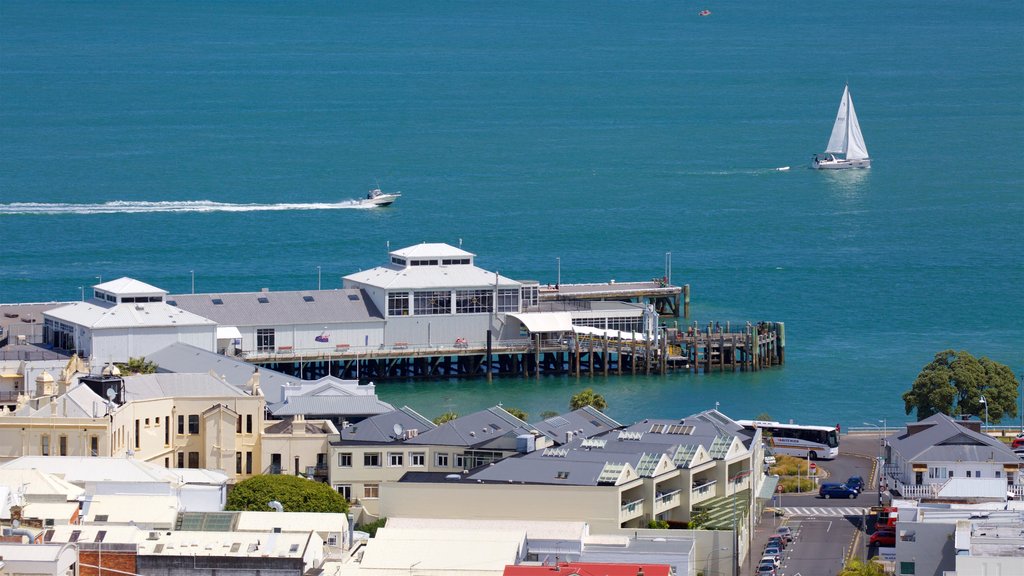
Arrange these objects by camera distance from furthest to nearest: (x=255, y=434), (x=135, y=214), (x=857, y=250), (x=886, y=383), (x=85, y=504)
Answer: (x=135, y=214) < (x=857, y=250) < (x=886, y=383) < (x=255, y=434) < (x=85, y=504)

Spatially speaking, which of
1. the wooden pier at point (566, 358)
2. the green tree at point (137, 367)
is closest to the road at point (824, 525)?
the green tree at point (137, 367)

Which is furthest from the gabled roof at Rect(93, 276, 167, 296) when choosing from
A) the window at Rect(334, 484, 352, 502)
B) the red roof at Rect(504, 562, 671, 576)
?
the red roof at Rect(504, 562, 671, 576)

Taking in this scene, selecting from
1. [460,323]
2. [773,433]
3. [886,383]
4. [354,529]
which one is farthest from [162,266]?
[354,529]

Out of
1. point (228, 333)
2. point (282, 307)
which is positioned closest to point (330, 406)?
point (228, 333)

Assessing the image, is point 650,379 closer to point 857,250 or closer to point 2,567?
point 857,250

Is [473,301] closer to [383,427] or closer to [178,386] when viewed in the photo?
[178,386]

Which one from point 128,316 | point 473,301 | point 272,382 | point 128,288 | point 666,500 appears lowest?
point 666,500

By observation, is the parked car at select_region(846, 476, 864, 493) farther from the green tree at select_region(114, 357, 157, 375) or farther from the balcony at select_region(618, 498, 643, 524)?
the green tree at select_region(114, 357, 157, 375)
